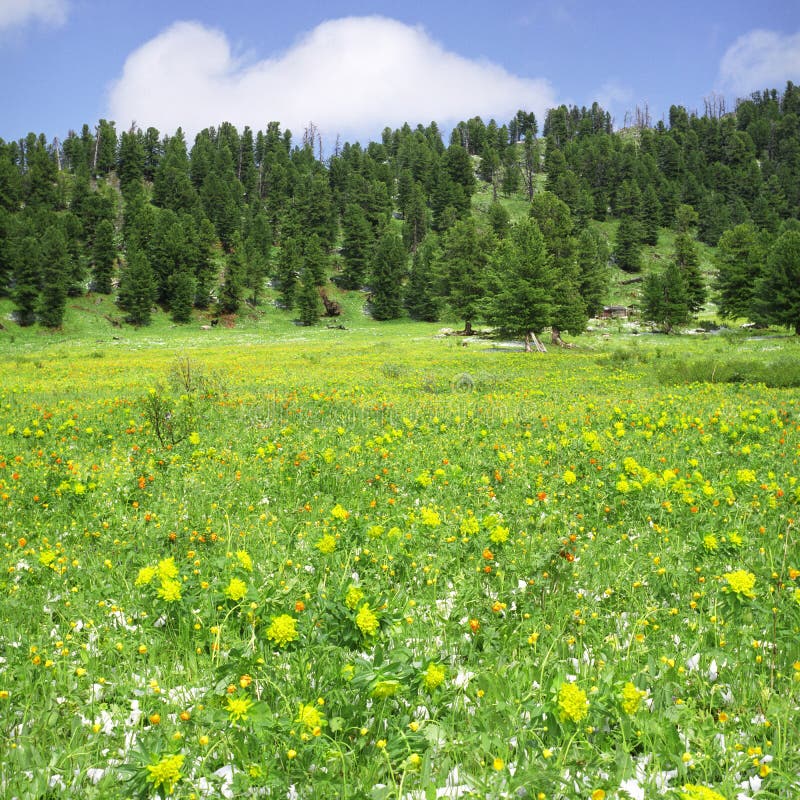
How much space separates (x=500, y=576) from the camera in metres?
4.08

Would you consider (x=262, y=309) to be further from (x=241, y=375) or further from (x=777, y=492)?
(x=777, y=492)

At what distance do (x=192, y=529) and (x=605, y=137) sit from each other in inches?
6326

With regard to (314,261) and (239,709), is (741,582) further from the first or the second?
(314,261)

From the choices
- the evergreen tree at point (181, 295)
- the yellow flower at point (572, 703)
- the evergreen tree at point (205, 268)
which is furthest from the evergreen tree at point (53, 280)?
the yellow flower at point (572, 703)

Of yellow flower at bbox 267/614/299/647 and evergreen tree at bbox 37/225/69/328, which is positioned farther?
evergreen tree at bbox 37/225/69/328

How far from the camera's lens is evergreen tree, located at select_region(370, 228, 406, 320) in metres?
78.3

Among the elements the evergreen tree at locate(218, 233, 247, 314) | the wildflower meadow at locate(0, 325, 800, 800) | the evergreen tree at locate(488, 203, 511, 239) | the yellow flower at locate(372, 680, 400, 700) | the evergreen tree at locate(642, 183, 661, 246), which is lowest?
the wildflower meadow at locate(0, 325, 800, 800)

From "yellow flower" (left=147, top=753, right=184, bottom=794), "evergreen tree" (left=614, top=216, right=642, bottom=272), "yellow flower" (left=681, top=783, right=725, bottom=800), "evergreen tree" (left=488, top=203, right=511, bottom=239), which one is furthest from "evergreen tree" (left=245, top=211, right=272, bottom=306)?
"yellow flower" (left=681, top=783, right=725, bottom=800)

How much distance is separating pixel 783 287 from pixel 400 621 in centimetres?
5223

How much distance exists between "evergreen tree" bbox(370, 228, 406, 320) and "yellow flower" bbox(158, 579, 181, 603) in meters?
→ 76.2

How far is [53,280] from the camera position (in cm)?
5812

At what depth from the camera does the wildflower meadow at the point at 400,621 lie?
2.29 metres

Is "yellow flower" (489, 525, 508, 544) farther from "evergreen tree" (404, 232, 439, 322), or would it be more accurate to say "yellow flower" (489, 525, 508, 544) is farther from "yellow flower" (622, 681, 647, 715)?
"evergreen tree" (404, 232, 439, 322)

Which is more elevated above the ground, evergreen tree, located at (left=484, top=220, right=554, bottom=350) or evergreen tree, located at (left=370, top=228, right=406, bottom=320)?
evergreen tree, located at (left=370, top=228, right=406, bottom=320)
